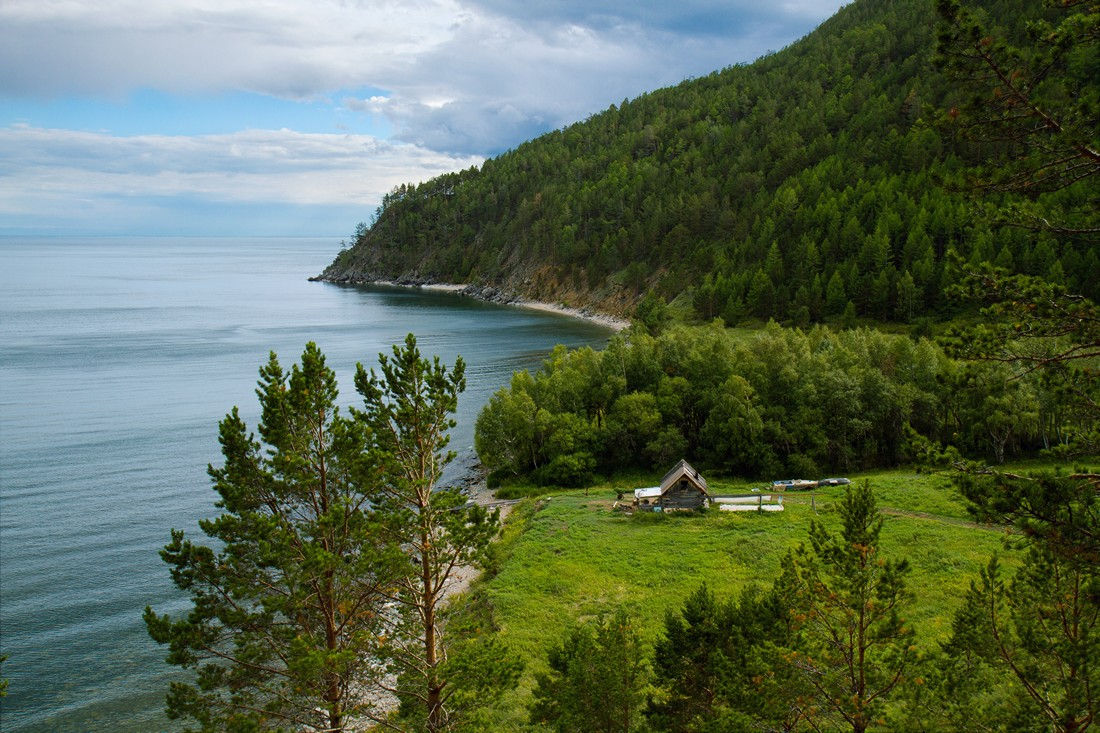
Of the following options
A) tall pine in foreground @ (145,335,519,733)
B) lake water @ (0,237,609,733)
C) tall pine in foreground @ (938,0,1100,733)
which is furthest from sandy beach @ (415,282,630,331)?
tall pine in foreground @ (938,0,1100,733)

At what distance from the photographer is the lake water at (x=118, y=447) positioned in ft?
94.8

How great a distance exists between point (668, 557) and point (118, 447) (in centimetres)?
4757

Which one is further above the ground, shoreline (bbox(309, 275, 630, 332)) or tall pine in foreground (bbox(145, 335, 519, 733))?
shoreline (bbox(309, 275, 630, 332))

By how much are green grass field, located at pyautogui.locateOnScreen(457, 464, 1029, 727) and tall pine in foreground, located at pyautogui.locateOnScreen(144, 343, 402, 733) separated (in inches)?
397

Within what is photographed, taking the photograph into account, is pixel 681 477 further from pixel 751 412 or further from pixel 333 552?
pixel 333 552

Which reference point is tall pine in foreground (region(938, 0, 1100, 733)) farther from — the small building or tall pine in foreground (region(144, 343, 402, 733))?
the small building

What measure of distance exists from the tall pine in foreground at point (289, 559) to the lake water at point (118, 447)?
13378 millimetres

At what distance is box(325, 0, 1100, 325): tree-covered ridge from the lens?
9088 cm

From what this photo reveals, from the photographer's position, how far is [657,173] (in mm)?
167875

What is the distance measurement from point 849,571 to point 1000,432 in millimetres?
44689

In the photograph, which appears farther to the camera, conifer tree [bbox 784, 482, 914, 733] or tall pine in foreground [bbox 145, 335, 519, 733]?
tall pine in foreground [bbox 145, 335, 519, 733]

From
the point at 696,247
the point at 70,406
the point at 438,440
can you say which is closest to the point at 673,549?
the point at 438,440

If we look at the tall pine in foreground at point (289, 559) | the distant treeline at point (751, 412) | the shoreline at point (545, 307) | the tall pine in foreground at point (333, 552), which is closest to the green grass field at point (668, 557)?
the distant treeline at point (751, 412)

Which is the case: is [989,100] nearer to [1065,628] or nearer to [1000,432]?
[1065,628]
